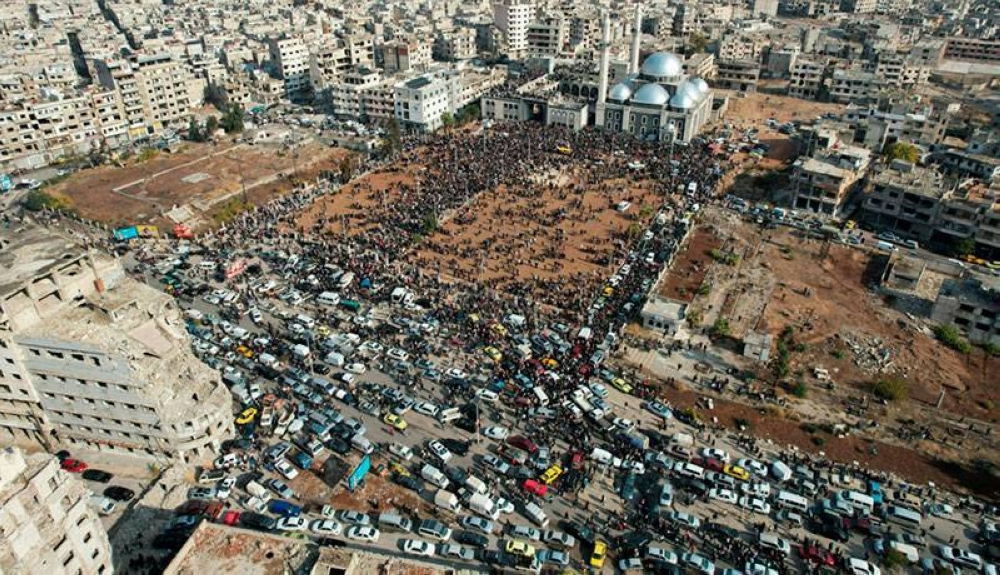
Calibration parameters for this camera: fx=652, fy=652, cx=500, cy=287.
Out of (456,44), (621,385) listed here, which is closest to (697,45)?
(456,44)

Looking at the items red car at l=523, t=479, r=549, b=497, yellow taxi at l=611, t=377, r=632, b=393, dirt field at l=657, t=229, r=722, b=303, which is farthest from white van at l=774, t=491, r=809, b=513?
dirt field at l=657, t=229, r=722, b=303

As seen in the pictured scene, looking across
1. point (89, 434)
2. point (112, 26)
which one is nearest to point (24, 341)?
point (89, 434)

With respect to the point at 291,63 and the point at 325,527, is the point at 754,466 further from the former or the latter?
the point at 291,63

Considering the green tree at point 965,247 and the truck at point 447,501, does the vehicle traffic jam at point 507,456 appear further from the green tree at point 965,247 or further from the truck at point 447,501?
the green tree at point 965,247

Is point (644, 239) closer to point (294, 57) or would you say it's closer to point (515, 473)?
point (515, 473)

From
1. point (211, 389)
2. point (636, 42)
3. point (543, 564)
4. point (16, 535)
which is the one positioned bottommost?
point (543, 564)

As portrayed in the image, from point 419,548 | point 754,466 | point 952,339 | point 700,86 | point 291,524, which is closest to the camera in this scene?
point 419,548
